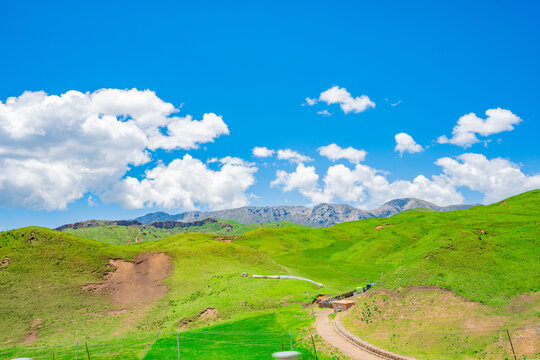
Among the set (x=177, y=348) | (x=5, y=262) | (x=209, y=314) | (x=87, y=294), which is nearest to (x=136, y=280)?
(x=87, y=294)

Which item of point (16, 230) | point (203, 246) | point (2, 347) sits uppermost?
point (16, 230)

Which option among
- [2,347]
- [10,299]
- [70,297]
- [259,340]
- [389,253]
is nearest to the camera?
[259,340]

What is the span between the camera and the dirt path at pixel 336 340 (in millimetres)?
38266

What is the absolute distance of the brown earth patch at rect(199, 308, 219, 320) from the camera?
207 feet

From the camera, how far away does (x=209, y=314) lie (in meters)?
63.9

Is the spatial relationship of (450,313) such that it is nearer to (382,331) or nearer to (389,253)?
(382,331)

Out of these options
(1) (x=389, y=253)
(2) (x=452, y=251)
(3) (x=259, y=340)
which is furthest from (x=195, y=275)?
(1) (x=389, y=253)

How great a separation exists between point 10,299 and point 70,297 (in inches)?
406

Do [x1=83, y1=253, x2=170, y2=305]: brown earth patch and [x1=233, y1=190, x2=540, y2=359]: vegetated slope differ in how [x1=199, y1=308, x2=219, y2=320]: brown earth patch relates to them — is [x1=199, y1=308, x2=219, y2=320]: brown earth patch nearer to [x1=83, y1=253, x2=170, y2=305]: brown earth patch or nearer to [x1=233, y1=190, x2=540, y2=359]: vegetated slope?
[x1=83, y1=253, x2=170, y2=305]: brown earth patch

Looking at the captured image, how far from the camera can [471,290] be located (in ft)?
145

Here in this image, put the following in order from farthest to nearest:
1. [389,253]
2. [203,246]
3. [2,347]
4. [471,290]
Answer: [389,253]
[203,246]
[2,347]
[471,290]

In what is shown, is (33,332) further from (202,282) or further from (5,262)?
(202,282)

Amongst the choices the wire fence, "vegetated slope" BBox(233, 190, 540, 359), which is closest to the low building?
"vegetated slope" BBox(233, 190, 540, 359)

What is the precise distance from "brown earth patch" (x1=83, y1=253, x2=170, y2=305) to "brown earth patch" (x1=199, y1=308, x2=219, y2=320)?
1880 cm
